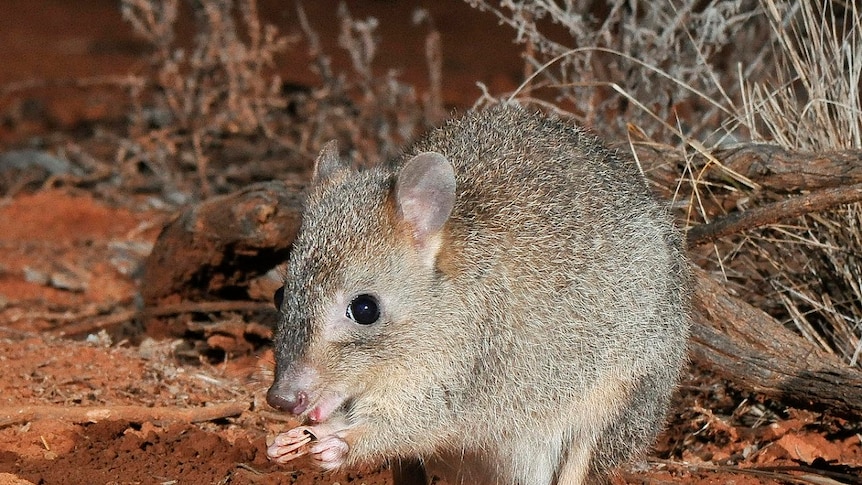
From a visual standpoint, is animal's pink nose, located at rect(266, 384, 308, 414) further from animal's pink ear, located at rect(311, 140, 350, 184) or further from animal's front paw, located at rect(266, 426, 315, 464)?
animal's pink ear, located at rect(311, 140, 350, 184)

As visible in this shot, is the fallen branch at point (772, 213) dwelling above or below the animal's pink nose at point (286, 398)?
above

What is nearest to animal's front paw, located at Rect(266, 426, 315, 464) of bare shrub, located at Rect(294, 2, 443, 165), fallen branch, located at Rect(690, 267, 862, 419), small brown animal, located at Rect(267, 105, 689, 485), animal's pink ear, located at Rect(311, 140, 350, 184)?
small brown animal, located at Rect(267, 105, 689, 485)

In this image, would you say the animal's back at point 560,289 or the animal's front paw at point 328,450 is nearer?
the animal's front paw at point 328,450

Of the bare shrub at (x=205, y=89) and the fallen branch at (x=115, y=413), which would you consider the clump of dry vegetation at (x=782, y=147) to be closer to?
the fallen branch at (x=115, y=413)

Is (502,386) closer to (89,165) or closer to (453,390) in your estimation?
(453,390)

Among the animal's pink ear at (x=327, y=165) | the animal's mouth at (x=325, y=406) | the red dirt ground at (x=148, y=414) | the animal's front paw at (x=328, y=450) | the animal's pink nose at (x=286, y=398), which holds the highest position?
the animal's pink ear at (x=327, y=165)

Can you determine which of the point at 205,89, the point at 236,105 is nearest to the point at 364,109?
the point at 236,105

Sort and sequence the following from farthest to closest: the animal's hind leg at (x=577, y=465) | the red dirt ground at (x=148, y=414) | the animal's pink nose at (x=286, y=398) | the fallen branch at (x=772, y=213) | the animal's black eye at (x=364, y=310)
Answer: the fallen branch at (x=772, y=213) → the red dirt ground at (x=148, y=414) → the animal's hind leg at (x=577, y=465) → the animal's black eye at (x=364, y=310) → the animal's pink nose at (x=286, y=398)

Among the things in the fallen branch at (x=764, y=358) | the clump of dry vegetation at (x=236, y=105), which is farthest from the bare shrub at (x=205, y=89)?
the fallen branch at (x=764, y=358)

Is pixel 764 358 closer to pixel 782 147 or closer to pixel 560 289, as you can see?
pixel 782 147
